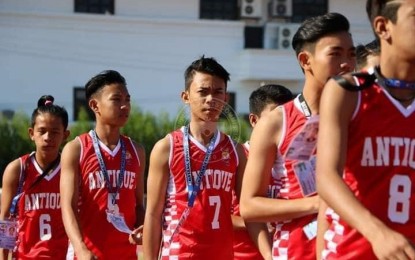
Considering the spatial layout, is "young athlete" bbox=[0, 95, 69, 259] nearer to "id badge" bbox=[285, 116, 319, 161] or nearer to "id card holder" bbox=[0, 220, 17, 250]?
"id card holder" bbox=[0, 220, 17, 250]

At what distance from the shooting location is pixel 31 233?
32.1 ft

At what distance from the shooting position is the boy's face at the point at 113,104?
8711mm

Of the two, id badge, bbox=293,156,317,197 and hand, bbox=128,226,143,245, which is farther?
hand, bbox=128,226,143,245

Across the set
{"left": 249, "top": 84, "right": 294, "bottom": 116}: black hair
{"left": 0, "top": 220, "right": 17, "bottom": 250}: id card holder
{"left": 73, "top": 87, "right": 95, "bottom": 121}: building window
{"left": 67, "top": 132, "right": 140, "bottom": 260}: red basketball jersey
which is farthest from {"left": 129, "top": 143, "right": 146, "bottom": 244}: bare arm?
{"left": 73, "top": 87, "right": 95, "bottom": 121}: building window

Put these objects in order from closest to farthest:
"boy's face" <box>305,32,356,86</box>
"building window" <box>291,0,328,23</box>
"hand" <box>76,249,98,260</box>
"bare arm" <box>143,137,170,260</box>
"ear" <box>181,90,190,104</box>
A: "boy's face" <box>305,32,356,86</box> < "bare arm" <box>143,137,170,260</box> < "ear" <box>181,90,190,104</box> < "hand" <box>76,249,98,260</box> < "building window" <box>291,0,328,23</box>

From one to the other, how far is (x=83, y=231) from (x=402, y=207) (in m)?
4.45

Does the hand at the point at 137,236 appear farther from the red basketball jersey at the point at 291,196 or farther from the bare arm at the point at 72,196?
the red basketball jersey at the point at 291,196

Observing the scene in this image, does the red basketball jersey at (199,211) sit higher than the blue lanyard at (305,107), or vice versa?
the blue lanyard at (305,107)

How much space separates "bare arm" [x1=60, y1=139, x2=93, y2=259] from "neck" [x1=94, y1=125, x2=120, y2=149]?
8.8 inches

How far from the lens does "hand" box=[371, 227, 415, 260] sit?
3.95 metres

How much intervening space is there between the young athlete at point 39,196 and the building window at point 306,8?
2676cm

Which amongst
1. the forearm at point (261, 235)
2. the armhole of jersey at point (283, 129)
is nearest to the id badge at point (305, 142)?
the armhole of jersey at point (283, 129)

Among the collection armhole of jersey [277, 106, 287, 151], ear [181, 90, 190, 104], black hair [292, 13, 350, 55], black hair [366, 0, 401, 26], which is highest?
black hair [366, 0, 401, 26]

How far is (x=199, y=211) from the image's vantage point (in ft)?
24.5
